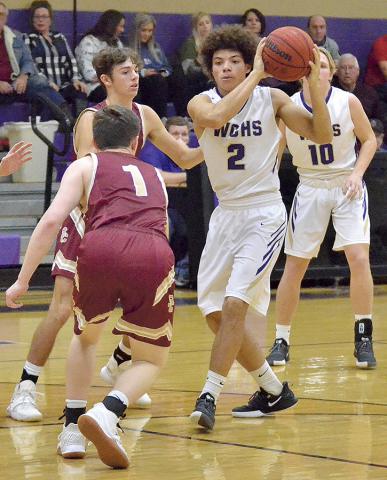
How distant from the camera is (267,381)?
5.65 m

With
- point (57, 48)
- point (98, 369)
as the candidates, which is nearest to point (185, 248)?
point (57, 48)

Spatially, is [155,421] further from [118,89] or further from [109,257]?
[118,89]

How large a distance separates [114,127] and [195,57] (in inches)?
374

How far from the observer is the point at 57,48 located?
43.8 feet

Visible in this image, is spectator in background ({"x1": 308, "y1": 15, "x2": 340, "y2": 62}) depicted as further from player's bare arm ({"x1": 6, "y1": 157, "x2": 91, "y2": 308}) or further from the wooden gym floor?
player's bare arm ({"x1": 6, "y1": 157, "x2": 91, "y2": 308})

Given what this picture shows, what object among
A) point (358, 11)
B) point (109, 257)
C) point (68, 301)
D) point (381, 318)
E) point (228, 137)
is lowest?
point (381, 318)

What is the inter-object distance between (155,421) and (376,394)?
1295 millimetres

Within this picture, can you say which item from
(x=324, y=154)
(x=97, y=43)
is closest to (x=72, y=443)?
(x=324, y=154)

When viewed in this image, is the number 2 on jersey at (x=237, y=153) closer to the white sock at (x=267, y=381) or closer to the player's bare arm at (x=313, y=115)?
the player's bare arm at (x=313, y=115)

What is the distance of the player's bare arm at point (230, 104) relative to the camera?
546 cm

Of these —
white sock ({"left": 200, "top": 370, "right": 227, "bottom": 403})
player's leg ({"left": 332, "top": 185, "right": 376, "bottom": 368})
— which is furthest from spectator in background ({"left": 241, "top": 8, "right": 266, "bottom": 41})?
white sock ({"left": 200, "top": 370, "right": 227, "bottom": 403})

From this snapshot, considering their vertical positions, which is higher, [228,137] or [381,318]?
[228,137]

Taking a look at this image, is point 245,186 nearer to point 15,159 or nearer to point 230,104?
point 230,104

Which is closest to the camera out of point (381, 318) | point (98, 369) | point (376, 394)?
point (376, 394)
